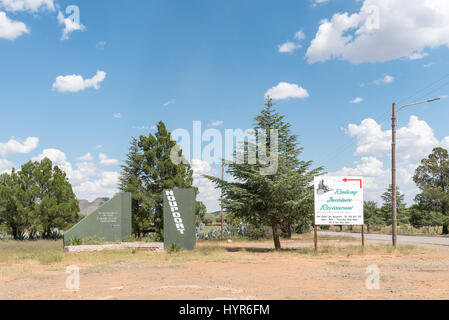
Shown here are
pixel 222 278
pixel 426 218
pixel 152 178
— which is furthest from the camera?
pixel 426 218

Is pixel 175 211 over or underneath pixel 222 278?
over

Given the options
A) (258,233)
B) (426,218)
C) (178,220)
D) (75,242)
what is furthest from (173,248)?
(426,218)

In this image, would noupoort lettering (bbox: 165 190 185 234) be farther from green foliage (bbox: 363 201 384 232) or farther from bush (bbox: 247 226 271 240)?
green foliage (bbox: 363 201 384 232)

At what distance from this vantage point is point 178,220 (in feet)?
73.9

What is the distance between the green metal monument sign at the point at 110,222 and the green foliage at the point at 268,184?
6347mm

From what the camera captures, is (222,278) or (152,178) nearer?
(222,278)

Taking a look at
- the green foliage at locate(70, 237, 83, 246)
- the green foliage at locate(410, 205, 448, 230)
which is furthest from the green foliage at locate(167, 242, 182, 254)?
the green foliage at locate(410, 205, 448, 230)

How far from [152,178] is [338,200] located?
52.3 feet

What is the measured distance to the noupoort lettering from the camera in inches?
887

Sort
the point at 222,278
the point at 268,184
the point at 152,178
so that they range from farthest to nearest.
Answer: the point at 152,178
the point at 268,184
the point at 222,278

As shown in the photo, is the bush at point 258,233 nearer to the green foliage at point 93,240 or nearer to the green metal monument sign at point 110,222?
the green metal monument sign at point 110,222

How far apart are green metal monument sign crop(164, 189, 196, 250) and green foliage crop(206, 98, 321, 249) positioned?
7.23 feet

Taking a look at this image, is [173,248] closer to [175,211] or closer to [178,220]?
[178,220]

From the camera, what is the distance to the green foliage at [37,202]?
1337 inches
